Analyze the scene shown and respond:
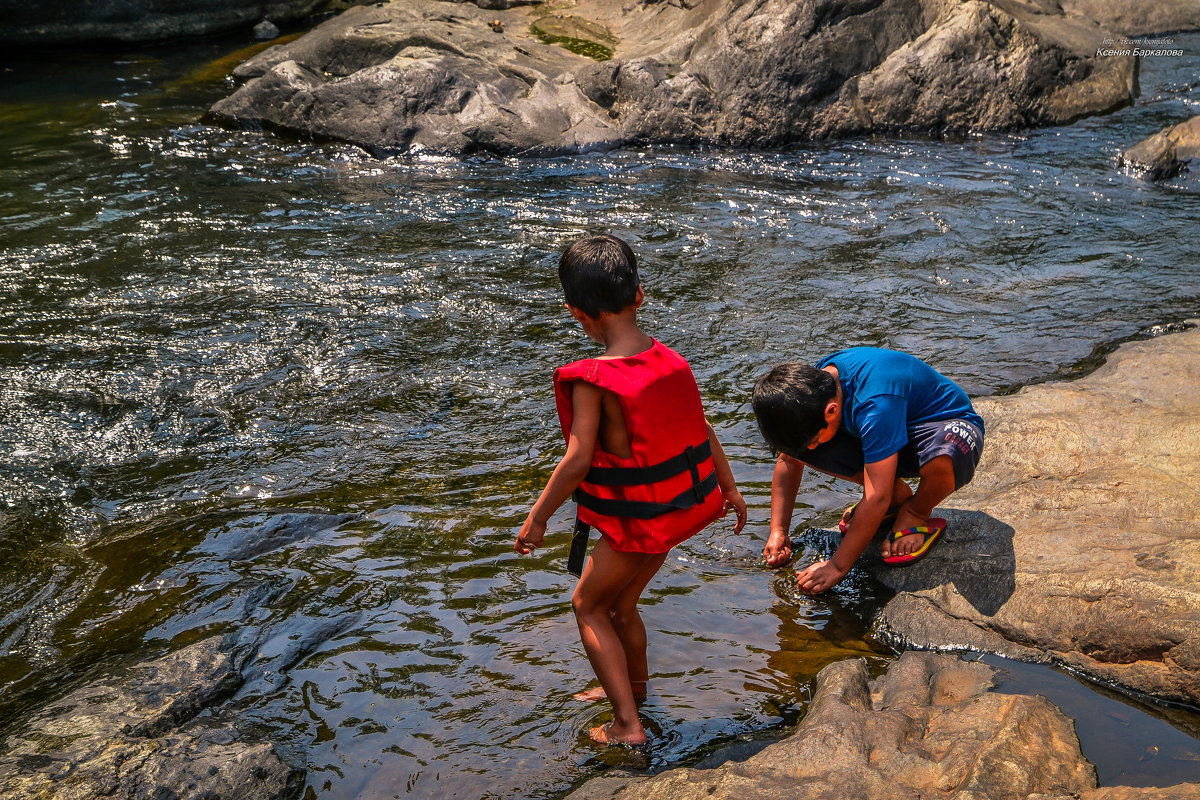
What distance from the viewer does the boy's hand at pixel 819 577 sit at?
3.60 metres

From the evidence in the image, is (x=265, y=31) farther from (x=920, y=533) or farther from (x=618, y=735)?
(x=618, y=735)

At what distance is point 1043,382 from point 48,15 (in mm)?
15068

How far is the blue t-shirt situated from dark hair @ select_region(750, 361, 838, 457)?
0.54 ft

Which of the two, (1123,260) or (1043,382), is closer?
(1043,382)

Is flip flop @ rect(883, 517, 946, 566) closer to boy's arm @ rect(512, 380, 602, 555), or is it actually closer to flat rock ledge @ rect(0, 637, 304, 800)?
boy's arm @ rect(512, 380, 602, 555)

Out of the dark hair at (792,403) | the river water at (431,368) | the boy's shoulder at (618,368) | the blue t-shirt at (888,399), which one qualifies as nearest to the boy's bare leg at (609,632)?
the river water at (431,368)

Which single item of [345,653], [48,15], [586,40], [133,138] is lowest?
[345,653]

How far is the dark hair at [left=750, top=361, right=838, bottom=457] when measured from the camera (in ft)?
11.0

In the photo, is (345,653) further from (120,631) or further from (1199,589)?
(1199,589)

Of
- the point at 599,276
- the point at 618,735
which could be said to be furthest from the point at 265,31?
the point at 618,735

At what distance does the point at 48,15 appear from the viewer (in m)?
14.2

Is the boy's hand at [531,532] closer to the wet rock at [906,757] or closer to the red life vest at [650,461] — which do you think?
the red life vest at [650,461]

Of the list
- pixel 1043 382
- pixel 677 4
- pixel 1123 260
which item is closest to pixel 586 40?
pixel 677 4

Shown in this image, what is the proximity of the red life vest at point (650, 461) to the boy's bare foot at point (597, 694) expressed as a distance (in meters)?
0.58
